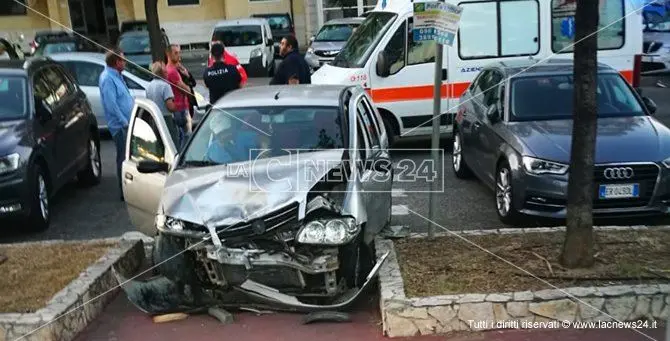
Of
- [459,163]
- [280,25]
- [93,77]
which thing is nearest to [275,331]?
[459,163]

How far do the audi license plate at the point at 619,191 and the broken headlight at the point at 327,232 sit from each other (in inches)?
112

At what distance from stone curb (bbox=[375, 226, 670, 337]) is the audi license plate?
174 centimetres

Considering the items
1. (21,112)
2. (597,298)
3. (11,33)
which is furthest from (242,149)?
(11,33)

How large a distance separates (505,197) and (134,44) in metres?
15.1

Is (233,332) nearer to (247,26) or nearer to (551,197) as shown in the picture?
(551,197)

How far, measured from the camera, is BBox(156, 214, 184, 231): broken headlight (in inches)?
189

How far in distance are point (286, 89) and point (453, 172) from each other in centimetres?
379

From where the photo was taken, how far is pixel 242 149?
5.54 metres

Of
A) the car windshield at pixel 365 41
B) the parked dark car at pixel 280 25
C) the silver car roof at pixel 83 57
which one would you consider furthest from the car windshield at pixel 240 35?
the car windshield at pixel 365 41

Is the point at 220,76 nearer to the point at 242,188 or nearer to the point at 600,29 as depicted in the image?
the point at 242,188

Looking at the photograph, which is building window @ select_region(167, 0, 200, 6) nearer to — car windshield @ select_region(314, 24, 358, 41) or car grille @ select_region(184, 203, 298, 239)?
car windshield @ select_region(314, 24, 358, 41)

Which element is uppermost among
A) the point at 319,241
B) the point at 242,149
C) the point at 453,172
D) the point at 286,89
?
the point at 286,89

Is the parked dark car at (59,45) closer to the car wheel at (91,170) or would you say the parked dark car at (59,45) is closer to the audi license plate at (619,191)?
the car wheel at (91,170)

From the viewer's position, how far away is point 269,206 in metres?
4.72
